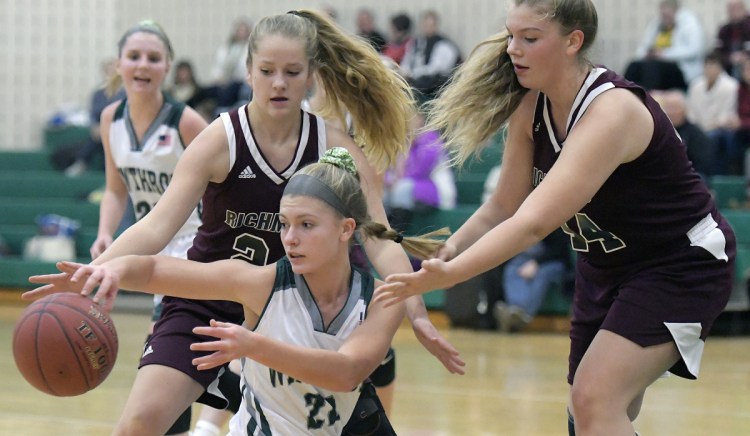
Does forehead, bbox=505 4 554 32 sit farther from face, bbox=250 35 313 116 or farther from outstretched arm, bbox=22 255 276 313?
outstretched arm, bbox=22 255 276 313

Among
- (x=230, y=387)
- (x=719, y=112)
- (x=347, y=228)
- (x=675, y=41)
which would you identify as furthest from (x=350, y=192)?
(x=675, y=41)

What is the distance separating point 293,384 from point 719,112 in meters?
7.11

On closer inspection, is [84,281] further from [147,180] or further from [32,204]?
[32,204]

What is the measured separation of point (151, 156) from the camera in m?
4.80

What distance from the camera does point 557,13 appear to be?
3289 mm

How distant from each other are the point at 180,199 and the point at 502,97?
1002 millimetres

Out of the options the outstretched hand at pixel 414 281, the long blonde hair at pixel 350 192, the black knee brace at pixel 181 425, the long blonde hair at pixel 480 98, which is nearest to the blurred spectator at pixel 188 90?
the black knee brace at pixel 181 425

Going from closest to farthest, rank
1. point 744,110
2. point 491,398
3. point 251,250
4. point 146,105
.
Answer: point 251,250 < point 146,105 < point 491,398 < point 744,110

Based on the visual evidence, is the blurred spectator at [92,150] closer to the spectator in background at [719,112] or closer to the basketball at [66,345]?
→ the spectator in background at [719,112]

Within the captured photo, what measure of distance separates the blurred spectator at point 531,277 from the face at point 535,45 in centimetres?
549

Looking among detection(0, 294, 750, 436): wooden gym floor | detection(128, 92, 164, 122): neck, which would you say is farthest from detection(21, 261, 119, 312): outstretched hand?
detection(0, 294, 750, 436): wooden gym floor

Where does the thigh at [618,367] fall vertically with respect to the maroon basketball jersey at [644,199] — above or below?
below

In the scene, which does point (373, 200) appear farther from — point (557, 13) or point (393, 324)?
point (557, 13)

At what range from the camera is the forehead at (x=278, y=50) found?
3.55m
